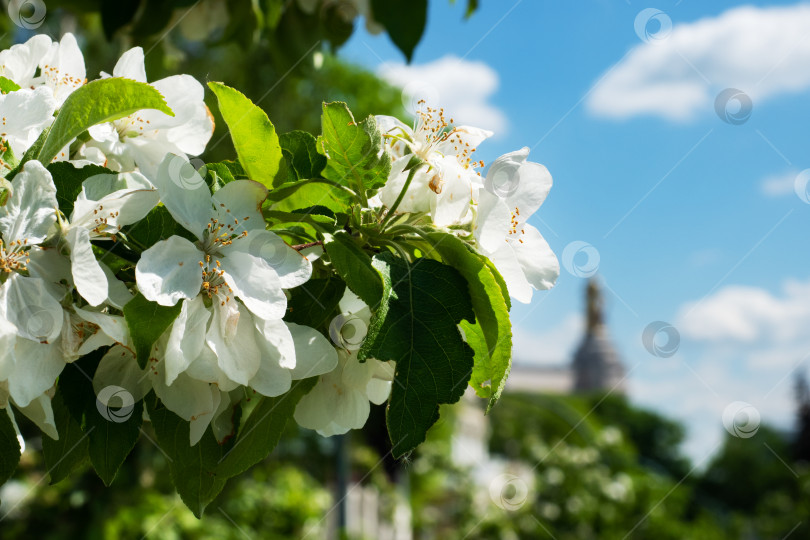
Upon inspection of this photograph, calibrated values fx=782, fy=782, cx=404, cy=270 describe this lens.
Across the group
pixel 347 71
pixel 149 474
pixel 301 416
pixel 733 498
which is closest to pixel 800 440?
pixel 733 498

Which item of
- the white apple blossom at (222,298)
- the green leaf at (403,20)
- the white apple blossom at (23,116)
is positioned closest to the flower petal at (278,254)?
the white apple blossom at (222,298)

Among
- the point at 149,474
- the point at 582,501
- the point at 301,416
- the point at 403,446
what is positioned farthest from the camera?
the point at 582,501

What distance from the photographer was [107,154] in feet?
2.57

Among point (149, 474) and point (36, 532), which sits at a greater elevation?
point (36, 532)

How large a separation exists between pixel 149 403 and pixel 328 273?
0.66ft

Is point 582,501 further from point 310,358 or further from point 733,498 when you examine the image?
point 733,498

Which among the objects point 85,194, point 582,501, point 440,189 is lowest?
point 582,501

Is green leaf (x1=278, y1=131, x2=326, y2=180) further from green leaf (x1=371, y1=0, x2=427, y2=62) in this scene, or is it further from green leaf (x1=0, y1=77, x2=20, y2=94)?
green leaf (x1=371, y1=0, x2=427, y2=62)

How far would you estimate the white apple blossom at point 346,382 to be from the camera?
0.73m

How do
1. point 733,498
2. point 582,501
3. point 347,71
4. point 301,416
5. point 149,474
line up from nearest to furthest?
point 301,416 < point 149,474 < point 582,501 < point 347,71 < point 733,498

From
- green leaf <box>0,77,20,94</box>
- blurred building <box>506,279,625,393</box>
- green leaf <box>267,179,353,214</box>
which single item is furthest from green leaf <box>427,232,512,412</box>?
blurred building <box>506,279,625,393</box>

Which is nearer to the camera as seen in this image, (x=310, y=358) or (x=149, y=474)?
(x=310, y=358)

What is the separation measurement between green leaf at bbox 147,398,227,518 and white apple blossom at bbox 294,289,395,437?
91 mm

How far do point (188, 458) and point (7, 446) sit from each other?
155 mm
